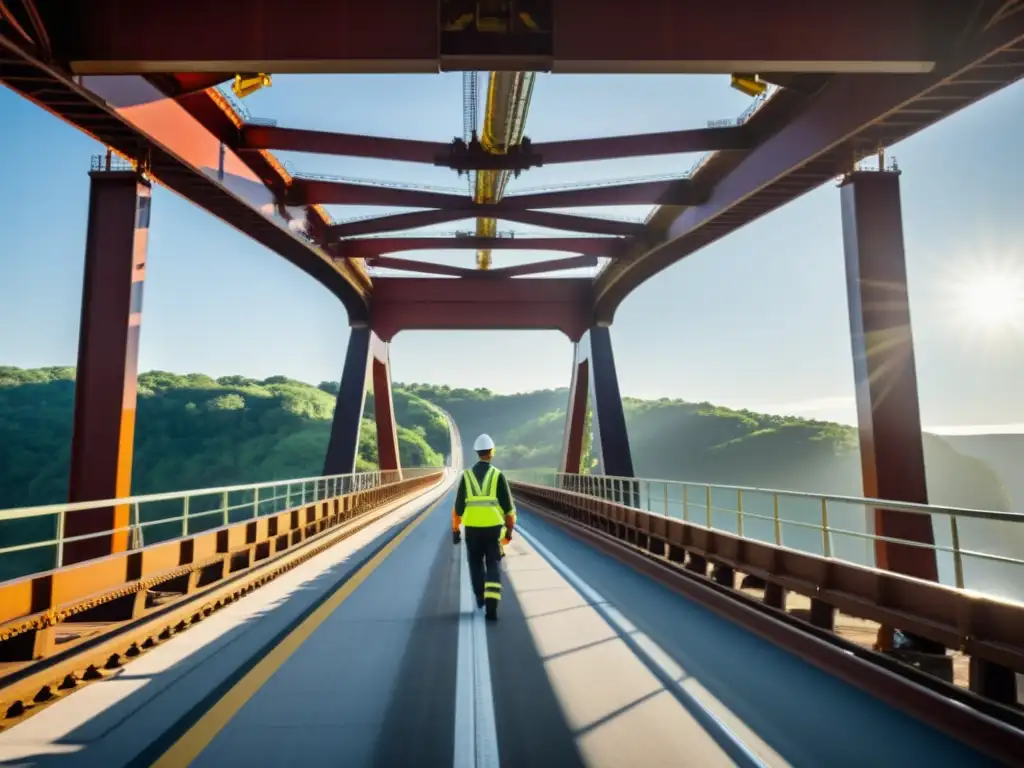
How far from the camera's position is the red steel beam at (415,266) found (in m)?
31.7

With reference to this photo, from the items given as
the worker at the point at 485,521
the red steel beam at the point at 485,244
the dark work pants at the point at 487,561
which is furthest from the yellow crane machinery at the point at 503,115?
the dark work pants at the point at 487,561

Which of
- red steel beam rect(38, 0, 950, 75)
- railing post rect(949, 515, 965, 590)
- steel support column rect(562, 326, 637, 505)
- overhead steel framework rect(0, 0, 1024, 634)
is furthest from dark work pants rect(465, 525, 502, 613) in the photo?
steel support column rect(562, 326, 637, 505)

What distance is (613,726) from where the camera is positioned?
5008 millimetres

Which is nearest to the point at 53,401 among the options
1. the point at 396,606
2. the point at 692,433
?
the point at 692,433

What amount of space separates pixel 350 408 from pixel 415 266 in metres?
7.00

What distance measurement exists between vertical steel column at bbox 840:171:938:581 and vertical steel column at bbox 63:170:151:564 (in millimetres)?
13003

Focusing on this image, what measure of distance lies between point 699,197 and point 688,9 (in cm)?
970

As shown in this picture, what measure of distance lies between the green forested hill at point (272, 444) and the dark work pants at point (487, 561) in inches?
4738

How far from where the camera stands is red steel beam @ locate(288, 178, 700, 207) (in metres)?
20.9

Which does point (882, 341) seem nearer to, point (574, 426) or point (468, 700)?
point (468, 700)

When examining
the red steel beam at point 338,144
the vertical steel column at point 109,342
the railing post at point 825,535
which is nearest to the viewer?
the railing post at point 825,535

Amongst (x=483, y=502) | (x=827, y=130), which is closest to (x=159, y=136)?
(x=483, y=502)

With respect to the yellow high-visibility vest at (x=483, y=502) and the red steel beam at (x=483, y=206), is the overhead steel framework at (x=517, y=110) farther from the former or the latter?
the yellow high-visibility vest at (x=483, y=502)

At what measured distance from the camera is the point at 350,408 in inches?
1352
